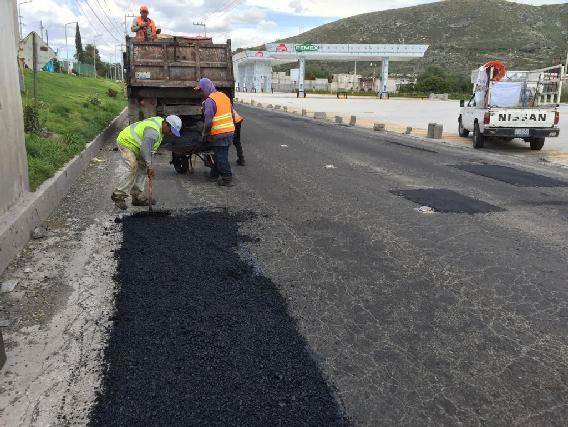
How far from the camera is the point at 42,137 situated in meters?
11.2

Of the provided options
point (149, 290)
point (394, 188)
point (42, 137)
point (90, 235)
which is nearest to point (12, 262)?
point (90, 235)

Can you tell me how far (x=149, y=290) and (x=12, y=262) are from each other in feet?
5.21

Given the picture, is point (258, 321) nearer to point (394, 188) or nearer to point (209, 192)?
point (209, 192)

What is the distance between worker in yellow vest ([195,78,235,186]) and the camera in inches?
328

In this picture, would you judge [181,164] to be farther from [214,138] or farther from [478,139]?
[478,139]

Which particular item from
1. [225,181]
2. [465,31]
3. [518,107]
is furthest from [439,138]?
[465,31]

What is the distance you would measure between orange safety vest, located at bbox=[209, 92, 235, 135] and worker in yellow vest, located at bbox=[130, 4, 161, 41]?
5.62 meters

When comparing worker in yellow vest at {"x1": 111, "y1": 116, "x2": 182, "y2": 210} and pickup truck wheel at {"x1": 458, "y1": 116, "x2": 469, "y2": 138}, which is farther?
pickup truck wheel at {"x1": 458, "y1": 116, "x2": 469, "y2": 138}

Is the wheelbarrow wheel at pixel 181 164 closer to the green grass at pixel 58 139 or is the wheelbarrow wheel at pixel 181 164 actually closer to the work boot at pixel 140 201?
the green grass at pixel 58 139

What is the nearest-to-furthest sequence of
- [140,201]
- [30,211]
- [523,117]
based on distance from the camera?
[30,211] < [140,201] < [523,117]

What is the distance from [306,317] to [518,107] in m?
13.2

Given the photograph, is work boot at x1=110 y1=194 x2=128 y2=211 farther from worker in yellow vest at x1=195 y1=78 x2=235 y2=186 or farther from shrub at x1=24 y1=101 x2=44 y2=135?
shrub at x1=24 y1=101 x2=44 y2=135

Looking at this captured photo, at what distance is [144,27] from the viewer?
1309 centimetres

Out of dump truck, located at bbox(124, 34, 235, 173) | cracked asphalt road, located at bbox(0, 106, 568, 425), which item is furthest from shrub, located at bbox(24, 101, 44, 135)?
cracked asphalt road, located at bbox(0, 106, 568, 425)
